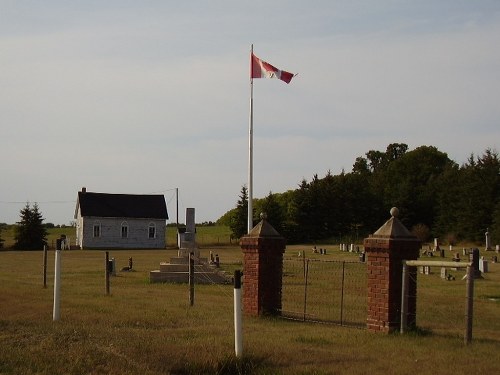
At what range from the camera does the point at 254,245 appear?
14547 mm

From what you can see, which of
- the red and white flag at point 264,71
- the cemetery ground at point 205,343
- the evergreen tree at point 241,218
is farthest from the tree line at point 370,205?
the cemetery ground at point 205,343

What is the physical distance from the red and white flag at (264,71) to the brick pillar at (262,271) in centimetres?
1556

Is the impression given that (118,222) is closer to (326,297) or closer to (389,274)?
(326,297)

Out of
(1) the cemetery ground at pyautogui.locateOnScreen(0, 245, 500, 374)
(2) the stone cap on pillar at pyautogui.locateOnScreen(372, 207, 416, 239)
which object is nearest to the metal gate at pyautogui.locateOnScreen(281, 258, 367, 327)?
(1) the cemetery ground at pyautogui.locateOnScreen(0, 245, 500, 374)

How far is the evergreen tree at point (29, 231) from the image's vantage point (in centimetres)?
6762

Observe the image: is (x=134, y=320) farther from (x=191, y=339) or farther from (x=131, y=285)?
(x=131, y=285)

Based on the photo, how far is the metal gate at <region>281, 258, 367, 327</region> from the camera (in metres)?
14.6

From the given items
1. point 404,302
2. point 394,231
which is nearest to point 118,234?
point 394,231

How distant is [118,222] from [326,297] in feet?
178

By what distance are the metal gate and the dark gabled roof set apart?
43.0m

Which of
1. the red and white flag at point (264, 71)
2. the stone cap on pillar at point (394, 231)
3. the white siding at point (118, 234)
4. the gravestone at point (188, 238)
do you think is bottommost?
the white siding at point (118, 234)

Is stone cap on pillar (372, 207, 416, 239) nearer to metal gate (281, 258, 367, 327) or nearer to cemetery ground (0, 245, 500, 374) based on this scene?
cemetery ground (0, 245, 500, 374)

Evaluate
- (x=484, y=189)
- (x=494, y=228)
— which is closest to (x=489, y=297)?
(x=494, y=228)

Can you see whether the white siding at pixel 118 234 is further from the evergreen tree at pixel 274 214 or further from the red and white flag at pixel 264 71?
the red and white flag at pixel 264 71
